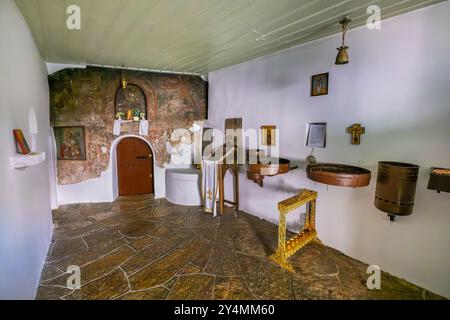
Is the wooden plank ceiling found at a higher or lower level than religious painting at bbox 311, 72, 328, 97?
higher

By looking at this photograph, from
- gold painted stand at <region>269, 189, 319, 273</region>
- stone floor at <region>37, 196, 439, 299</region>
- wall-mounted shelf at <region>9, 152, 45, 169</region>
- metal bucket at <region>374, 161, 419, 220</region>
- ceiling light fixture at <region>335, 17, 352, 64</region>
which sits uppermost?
ceiling light fixture at <region>335, 17, 352, 64</region>

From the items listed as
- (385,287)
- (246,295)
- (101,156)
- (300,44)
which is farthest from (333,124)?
(101,156)

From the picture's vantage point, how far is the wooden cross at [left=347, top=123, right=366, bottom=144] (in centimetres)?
314

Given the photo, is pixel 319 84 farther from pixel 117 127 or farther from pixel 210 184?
pixel 117 127

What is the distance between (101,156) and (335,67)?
5.53 m

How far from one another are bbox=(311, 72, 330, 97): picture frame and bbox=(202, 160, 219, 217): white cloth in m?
2.52

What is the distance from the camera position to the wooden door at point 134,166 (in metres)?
6.32

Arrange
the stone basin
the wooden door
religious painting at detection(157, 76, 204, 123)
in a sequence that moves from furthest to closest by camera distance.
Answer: the wooden door → religious painting at detection(157, 76, 204, 123) → the stone basin

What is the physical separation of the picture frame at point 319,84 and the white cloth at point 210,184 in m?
2.52

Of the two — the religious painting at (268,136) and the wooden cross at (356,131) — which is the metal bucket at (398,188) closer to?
the wooden cross at (356,131)

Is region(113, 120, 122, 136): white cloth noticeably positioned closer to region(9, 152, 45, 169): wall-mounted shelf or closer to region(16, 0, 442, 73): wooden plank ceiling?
region(16, 0, 442, 73): wooden plank ceiling

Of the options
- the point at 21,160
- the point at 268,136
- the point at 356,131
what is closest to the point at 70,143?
the point at 21,160

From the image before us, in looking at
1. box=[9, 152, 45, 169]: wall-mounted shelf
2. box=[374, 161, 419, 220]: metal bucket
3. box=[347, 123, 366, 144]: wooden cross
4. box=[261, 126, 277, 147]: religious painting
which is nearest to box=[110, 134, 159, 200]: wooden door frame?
box=[261, 126, 277, 147]: religious painting

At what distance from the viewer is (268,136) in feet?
15.0
